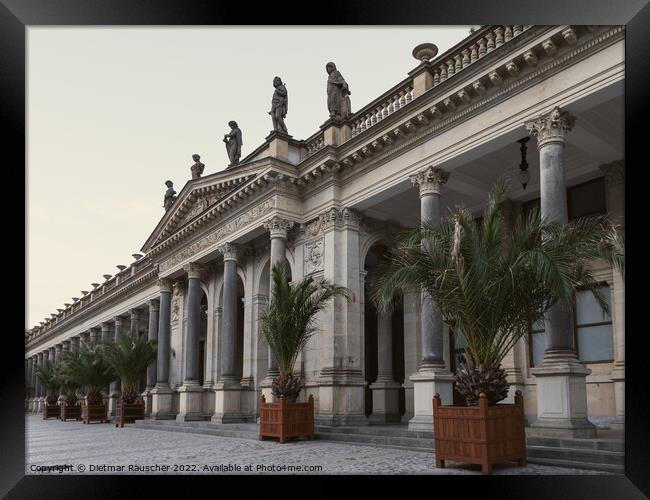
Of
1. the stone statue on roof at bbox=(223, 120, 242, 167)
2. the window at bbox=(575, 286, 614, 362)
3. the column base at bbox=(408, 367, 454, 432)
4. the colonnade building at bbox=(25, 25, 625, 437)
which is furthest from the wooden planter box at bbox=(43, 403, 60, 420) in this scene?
the window at bbox=(575, 286, 614, 362)

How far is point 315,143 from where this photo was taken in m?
18.6

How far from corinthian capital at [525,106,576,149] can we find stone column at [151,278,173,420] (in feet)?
62.0

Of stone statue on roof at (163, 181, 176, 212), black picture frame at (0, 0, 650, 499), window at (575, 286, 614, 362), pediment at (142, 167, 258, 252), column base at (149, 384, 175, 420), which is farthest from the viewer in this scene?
stone statue on roof at (163, 181, 176, 212)

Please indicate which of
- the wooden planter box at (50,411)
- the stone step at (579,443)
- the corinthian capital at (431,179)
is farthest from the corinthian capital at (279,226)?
the wooden planter box at (50,411)

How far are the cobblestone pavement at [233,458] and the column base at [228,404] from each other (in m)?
3.50

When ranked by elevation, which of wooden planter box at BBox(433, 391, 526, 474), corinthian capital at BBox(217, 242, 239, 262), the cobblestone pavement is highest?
corinthian capital at BBox(217, 242, 239, 262)

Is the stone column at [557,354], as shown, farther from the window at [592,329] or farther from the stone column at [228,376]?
the stone column at [228,376]

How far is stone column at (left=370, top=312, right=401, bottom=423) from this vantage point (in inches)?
717

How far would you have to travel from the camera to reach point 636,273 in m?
6.95

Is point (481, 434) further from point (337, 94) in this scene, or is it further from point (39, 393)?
point (39, 393)

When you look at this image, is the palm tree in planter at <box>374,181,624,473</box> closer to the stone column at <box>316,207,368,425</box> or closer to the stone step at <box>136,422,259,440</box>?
the stone column at <box>316,207,368,425</box>

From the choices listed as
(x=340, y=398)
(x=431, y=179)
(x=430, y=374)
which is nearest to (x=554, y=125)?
(x=431, y=179)
